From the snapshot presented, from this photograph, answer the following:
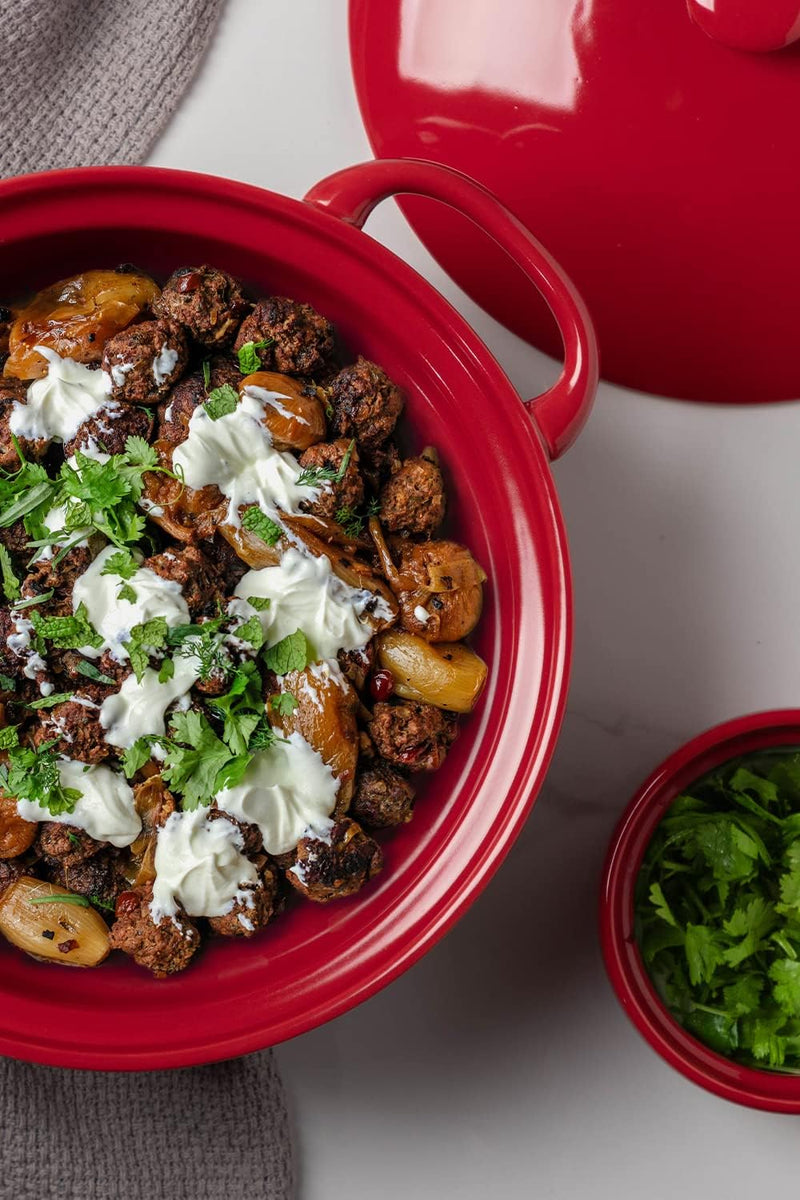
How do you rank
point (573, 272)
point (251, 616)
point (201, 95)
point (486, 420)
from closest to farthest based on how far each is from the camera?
point (251, 616)
point (486, 420)
point (573, 272)
point (201, 95)

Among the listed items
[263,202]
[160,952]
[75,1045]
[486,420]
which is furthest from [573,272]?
[75,1045]

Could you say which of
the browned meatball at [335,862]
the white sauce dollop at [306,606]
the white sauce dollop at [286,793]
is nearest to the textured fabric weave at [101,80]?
the white sauce dollop at [306,606]

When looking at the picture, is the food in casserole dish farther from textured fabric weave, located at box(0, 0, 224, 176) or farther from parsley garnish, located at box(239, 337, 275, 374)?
textured fabric weave, located at box(0, 0, 224, 176)

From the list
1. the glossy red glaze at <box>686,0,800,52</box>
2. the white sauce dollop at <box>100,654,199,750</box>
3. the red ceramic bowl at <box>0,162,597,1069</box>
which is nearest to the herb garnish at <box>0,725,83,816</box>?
the white sauce dollop at <box>100,654,199,750</box>

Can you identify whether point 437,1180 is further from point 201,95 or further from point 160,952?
point 201,95

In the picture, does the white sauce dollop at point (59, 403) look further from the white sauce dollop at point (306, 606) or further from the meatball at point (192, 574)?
the white sauce dollop at point (306, 606)

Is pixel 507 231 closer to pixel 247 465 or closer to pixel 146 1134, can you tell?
pixel 247 465
